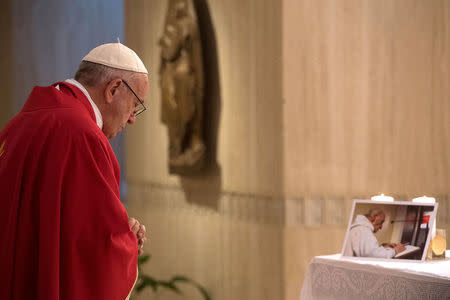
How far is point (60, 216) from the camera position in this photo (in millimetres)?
2652

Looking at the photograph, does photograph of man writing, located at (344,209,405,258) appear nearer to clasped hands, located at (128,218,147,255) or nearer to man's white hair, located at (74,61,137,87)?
clasped hands, located at (128,218,147,255)

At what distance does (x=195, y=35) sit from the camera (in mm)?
5961

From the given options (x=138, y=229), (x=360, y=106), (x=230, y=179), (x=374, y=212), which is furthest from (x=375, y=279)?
(x=230, y=179)

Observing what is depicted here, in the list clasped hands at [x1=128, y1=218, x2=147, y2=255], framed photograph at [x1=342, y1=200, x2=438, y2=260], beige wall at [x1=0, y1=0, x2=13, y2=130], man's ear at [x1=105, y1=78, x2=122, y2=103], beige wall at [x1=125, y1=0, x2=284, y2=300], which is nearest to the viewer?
clasped hands at [x1=128, y1=218, x2=147, y2=255]

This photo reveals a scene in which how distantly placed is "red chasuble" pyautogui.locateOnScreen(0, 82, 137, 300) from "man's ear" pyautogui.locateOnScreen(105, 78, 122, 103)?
0.23 m

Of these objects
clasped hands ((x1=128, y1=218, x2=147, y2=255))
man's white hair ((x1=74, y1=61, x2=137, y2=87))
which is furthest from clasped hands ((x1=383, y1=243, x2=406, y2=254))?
man's white hair ((x1=74, y1=61, x2=137, y2=87))

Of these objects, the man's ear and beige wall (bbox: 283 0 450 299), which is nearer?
the man's ear

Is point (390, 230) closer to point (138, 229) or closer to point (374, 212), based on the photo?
point (374, 212)

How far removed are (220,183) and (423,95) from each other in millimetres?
1860

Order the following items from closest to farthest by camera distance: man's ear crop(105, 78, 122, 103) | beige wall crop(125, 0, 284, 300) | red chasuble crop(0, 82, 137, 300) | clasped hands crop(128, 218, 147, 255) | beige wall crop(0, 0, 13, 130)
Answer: red chasuble crop(0, 82, 137, 300) → clasped hands crop(128, 218, 147, 255) → man's ear crop(105, 78, 122, 103) → beige wall crop(125, 0, 284, 300) → beige wall crop(0, 0, 13, 130)

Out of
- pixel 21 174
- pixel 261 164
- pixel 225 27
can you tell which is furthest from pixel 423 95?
pixel 21 174

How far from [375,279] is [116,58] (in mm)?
1622

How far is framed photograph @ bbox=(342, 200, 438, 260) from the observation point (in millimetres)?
3445

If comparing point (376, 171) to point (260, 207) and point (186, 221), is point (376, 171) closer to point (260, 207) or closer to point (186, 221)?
point (260, 207)
